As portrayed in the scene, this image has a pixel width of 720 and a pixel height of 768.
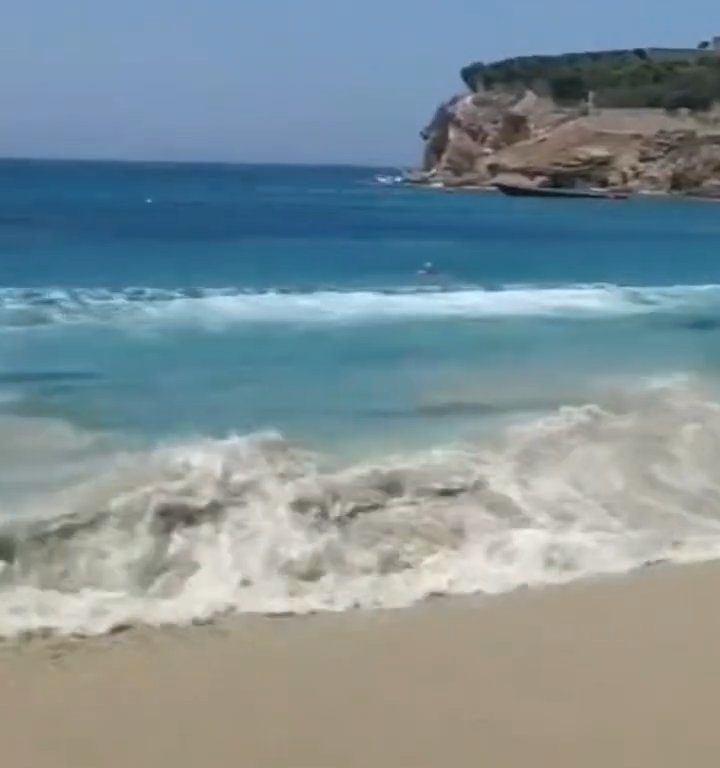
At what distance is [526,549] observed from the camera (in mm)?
6531

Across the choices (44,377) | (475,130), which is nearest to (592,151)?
(475,130)

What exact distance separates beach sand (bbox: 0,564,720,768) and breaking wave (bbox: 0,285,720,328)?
34.9 ft

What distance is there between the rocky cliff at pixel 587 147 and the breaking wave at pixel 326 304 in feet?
186

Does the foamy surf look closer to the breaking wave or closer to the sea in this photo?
the sea

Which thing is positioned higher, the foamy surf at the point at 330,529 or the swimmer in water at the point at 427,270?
the foamy surf at the point at 330,529

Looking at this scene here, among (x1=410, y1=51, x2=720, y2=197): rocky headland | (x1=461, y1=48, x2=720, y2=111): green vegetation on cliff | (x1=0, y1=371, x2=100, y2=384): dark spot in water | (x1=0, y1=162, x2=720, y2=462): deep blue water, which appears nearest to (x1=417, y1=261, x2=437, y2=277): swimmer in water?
(x1=0, y1=162, x2=720, y2=462): deep blue water

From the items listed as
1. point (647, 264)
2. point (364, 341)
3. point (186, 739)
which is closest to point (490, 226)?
point (647, 264)

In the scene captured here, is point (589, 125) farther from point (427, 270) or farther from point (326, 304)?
point (326, 304)

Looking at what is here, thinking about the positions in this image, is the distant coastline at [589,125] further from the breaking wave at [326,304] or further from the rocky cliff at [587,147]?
the breaking wave at [326,304]

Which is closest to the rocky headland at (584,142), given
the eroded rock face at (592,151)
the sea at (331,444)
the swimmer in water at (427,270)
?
the eroded rock face at (592,151)

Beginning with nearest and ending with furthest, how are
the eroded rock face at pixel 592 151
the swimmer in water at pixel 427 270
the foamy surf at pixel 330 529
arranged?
1. the foamy surf at pixel 330 529
2. the swimmer in water at pixel 427 270
3. the eroded rock face at pixel 592 151

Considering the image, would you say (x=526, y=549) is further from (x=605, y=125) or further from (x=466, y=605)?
(x=605, y=125)

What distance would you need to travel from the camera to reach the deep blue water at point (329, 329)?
416 inches

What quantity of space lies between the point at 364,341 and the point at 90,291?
6.96m
